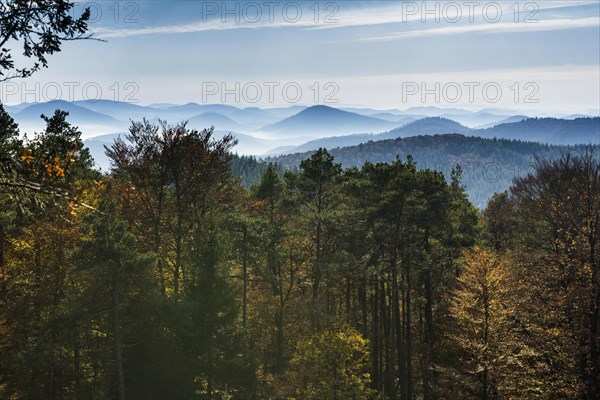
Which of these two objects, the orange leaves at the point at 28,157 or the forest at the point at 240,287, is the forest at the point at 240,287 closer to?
the forest at the point at 240,287

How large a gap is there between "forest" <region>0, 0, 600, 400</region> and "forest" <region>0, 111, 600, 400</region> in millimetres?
99

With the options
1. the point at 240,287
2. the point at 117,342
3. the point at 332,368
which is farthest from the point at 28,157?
the point at 240,287

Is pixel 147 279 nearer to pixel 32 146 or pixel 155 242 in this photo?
pixel 155 242

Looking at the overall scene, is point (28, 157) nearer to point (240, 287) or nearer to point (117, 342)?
point (117, 342)

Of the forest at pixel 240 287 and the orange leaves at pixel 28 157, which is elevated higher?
the orange leaves at pixel 28 157

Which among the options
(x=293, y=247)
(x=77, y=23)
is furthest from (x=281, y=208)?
(x=77, y=23)

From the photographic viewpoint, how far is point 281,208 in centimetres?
3281

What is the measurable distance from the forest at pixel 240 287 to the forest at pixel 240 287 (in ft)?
0.33

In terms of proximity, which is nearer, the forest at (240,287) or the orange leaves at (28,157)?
the orange leaves at (28,157)

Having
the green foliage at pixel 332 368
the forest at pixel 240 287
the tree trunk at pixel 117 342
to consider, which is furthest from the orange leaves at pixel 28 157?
the green foliage at pixel 332 368

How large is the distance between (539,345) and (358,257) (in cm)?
1407

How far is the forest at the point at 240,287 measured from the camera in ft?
58.5

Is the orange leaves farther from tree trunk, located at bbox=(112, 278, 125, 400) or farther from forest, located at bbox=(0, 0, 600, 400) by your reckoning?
tree trunk, located at bbox=(112, 278, 125, 400)

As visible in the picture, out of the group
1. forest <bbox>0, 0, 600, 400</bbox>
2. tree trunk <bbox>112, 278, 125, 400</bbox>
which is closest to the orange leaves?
forest <bbox>0, 0, 600, 400</bbox>
